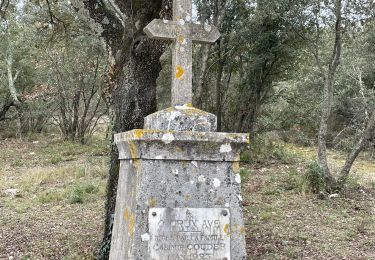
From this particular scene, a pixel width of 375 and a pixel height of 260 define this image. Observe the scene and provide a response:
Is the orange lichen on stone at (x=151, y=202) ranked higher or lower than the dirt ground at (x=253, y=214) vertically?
higher

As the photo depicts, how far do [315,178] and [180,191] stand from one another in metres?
6.94

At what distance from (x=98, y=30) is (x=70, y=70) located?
1373 cm

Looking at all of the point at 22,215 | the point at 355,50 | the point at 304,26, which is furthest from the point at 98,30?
the point at 355,50

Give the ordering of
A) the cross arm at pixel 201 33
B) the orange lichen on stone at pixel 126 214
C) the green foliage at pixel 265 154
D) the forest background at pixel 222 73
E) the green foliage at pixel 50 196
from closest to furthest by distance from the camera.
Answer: the orange lichen on stone at pixel 126 214
the cross arm at pixel 201 33
the forest background at pixel 222 73
the green foliage at pixel 50 196
the green foliage at pixel 265 154

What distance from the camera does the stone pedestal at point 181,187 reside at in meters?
3.46

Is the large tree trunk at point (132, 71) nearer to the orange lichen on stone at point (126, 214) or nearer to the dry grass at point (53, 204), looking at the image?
the dry grass at point (53, 204)

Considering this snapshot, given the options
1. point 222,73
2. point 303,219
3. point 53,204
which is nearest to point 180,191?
point 303,219

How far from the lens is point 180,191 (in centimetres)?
357

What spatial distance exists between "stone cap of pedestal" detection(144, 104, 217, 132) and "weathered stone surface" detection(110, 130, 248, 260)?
0.14 metres

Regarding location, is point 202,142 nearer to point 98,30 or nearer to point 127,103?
point 127,103

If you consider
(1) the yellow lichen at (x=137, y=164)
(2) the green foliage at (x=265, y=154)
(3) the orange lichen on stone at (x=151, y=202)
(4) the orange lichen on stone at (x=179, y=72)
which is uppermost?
(4) the orange lichen on stone at (x=179, y=72)

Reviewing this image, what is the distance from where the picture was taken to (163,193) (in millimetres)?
3525

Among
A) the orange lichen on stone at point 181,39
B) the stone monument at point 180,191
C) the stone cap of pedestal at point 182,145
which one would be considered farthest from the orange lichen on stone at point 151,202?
the orange lichen on stone at point 181,39

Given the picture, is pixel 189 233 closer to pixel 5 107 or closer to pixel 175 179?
pixel 175 179
